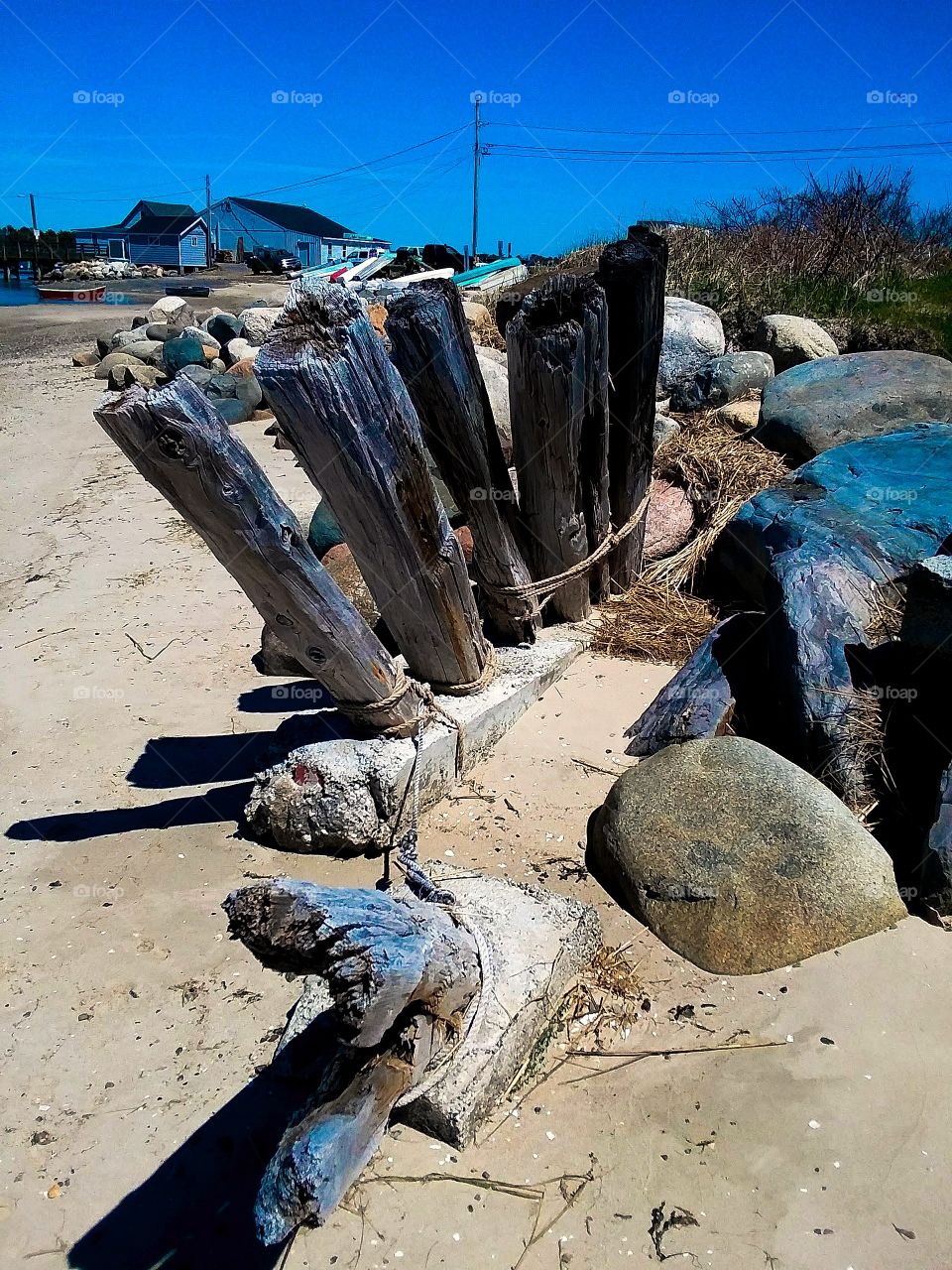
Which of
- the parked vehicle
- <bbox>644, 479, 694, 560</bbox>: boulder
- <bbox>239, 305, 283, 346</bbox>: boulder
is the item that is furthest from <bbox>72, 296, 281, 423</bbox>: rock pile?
the parked vehicle

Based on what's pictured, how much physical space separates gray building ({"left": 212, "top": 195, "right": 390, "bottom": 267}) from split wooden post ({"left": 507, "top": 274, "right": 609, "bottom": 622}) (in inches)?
2350

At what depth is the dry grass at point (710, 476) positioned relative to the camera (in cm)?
548

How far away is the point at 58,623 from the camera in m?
6.07

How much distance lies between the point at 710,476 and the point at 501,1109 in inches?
177

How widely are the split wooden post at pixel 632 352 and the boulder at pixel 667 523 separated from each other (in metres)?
0.81

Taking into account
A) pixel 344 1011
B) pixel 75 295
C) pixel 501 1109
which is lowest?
pixel 501 1109

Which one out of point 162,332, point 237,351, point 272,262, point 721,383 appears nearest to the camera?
point 721,383

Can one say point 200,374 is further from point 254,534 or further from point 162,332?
point 254,534

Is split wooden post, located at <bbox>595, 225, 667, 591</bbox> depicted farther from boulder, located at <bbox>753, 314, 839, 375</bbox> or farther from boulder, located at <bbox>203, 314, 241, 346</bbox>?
boulder, located at <bbox>203, 314, 241, 346</bbox>

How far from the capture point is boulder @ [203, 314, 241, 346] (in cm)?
1773

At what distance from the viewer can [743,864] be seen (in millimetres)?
3002

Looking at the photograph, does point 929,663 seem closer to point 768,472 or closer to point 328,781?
point 328,781

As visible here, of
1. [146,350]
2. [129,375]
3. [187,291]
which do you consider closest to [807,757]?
[129,375]

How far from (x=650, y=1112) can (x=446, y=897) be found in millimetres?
807
